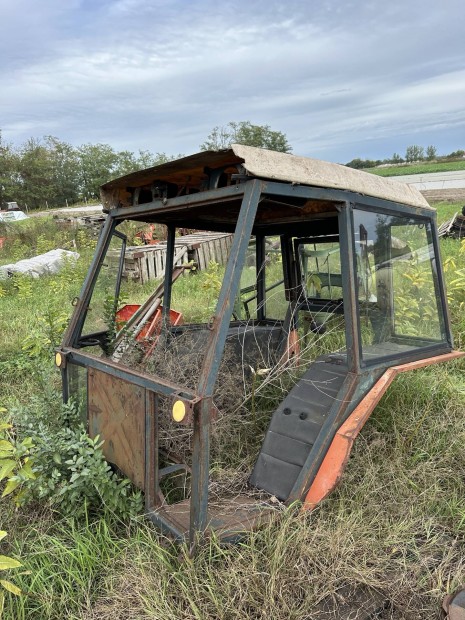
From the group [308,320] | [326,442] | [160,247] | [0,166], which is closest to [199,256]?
[160,247]

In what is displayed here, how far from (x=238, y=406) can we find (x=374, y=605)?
1.43 metres

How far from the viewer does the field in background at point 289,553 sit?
1979 millimetres

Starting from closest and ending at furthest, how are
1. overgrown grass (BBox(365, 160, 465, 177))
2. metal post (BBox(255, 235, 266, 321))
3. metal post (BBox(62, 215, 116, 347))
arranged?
metal post (BBox(62, 215, 116, 347)) < metal post (BBox(255, 235, 266, 321)) < overgrown grass (BBox(365, 160, 465, 177))

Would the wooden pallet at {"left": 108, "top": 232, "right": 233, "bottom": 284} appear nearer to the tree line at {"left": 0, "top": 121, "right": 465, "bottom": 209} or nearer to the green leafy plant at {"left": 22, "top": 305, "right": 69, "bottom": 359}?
the green leafy plant at {"left": 22, "top": 305, "right": 69, "bottom": 359}

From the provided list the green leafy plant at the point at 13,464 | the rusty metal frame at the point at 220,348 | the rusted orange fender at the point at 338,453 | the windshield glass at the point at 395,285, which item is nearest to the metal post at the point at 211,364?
the rusty metal frame at the point at 220,348

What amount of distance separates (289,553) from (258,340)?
1.87m

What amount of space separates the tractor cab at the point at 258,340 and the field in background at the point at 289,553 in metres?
0.15

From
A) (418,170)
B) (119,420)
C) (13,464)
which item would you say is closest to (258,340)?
(119,420)

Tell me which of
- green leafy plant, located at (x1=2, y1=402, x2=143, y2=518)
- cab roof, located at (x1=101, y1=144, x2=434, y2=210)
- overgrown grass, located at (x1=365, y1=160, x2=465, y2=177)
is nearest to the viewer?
cab roof, located at (x1=101, y1=144, x2=434, y2=210)

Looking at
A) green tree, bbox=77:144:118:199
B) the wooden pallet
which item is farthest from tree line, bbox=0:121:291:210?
the wooden pallet

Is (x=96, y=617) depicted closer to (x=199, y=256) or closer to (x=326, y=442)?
(x=326, y=442)

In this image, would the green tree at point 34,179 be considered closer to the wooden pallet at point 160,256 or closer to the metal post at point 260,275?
the wooden pallet at point 160,256

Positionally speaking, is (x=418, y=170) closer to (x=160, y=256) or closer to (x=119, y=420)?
(x=160, y=256)

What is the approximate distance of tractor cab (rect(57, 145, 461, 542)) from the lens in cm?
211
